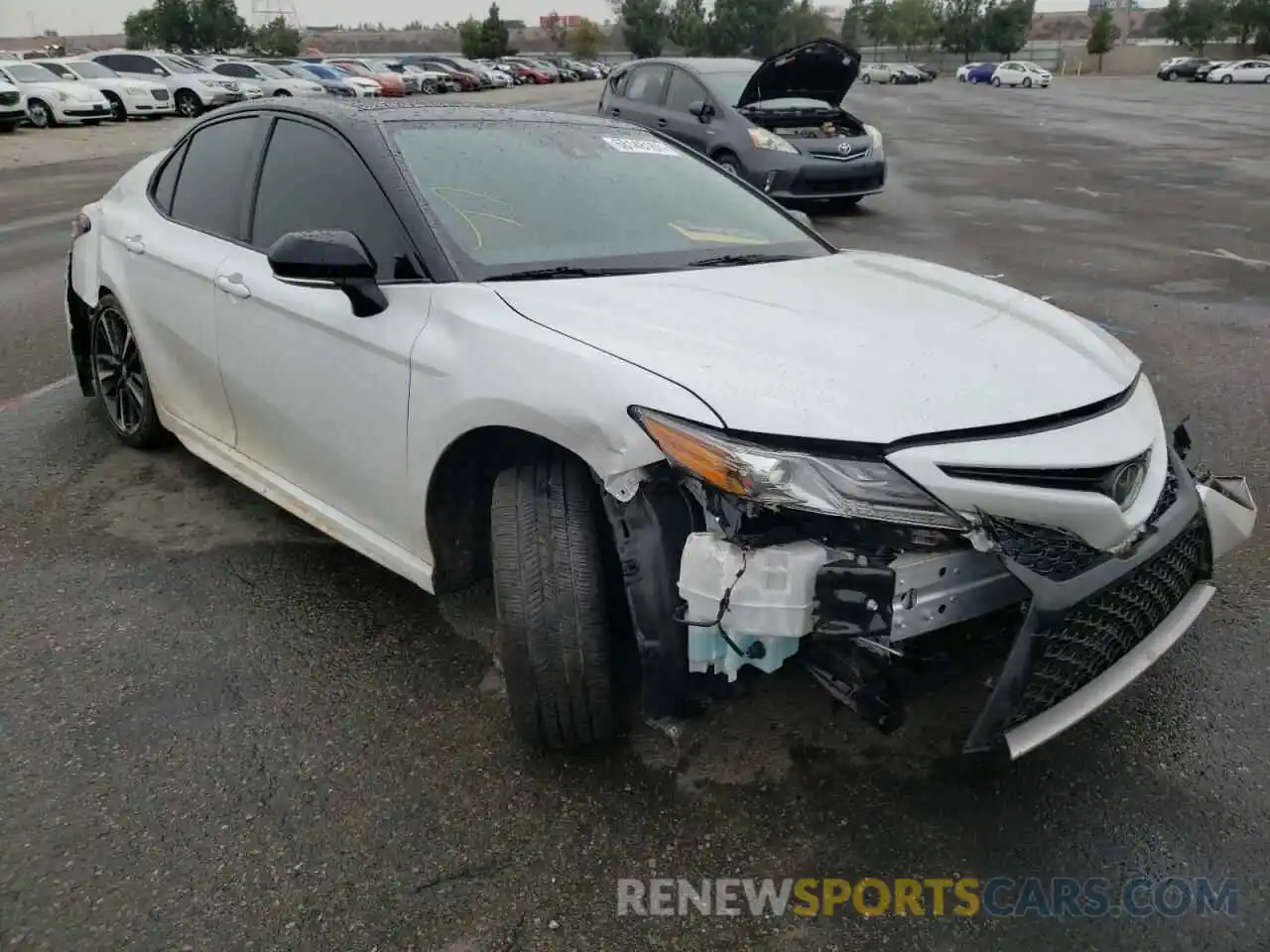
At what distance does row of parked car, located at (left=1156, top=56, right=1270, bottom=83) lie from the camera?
2114 inches

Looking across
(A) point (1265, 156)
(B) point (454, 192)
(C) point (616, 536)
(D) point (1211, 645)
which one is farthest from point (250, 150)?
(A) point (1265, 156)

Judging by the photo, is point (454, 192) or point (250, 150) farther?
point (250, 150)

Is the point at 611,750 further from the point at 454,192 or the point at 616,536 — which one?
the point at 454,192

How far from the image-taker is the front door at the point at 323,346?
111 inches

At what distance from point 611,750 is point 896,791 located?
715 millimetres

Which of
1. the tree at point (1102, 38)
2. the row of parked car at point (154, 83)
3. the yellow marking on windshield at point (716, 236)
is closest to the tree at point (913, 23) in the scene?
the tree at point (1102, 38)

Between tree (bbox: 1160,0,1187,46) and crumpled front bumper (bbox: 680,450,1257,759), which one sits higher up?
crumpled front bumper (bbox: 680,450,1257,759)

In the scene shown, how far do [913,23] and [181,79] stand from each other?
3427 inches

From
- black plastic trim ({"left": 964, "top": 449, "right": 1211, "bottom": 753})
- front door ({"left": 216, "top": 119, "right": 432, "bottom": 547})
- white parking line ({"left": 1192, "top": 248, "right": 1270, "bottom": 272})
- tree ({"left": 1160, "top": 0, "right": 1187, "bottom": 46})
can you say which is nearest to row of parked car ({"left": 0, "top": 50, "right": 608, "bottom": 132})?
white parking line ({"left": 1192, "top": 248, "right": 1270, "bottom": 272})

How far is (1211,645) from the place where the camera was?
3113 millimetres

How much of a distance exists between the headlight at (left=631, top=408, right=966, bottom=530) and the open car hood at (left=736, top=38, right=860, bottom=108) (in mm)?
10173

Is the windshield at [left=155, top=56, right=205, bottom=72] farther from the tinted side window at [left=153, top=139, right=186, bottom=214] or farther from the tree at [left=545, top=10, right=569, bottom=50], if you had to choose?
the tree at [left=545, top=10, right=569, bottom=50]

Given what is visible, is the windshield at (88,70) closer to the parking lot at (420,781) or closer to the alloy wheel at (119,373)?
the alloy wheel at (119,373)

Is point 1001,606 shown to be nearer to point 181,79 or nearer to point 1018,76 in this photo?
point 181,79
